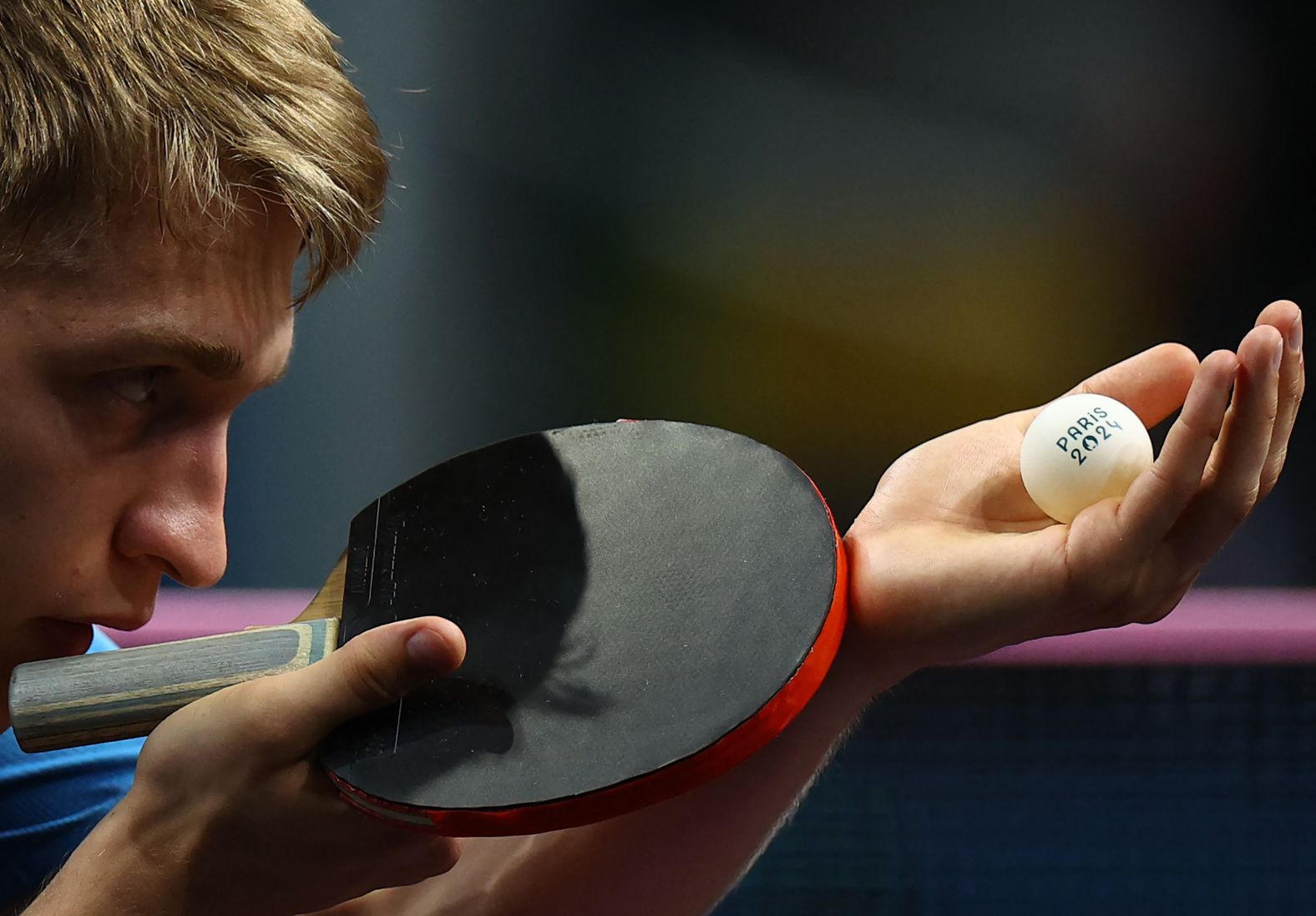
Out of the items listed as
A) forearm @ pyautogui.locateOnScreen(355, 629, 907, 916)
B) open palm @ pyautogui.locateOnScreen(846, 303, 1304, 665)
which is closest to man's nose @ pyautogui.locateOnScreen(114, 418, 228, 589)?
forearm @ pyautogui.locateOnScreen(355, 629, 907, 916)

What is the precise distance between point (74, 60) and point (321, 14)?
2.31m

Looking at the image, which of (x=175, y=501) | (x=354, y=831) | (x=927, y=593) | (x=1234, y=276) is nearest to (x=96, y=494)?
(x=175, y=501)

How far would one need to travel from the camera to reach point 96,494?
3.36 ft

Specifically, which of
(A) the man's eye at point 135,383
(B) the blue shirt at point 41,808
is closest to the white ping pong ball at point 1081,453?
(A) the man's eye at point 135,383

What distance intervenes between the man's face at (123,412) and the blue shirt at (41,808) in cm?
42

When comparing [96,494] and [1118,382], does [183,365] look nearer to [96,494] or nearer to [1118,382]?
[96,494]

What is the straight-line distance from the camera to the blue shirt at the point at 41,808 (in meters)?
1.43

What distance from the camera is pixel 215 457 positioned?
110 centimetres

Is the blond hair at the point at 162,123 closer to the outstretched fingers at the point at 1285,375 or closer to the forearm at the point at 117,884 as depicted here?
the forearm at the point at 117,884

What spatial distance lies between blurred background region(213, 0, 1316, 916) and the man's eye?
2.06 m

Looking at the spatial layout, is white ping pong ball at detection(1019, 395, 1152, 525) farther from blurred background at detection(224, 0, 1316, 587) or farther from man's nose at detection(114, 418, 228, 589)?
blurred background at detection(224, 0, 1316, 587)

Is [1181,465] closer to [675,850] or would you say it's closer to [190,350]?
[675,850]

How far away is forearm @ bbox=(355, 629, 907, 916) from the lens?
124 centimetres

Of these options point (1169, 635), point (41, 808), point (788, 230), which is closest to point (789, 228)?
point (788, 230)
